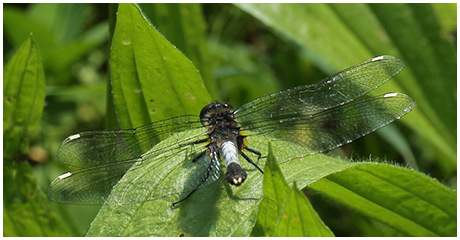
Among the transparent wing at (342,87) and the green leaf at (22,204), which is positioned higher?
the transparent wing at (342,87)

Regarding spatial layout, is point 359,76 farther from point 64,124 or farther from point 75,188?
point 64,124

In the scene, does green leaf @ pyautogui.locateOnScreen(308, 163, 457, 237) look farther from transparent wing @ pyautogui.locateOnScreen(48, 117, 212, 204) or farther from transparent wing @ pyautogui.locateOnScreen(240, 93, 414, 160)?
transparent wing @ pyautogui.locateOnScreen(48, 117, 212, 204)

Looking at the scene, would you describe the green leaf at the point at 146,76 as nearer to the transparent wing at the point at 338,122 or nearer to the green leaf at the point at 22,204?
the transparent wing at the point at 338,122

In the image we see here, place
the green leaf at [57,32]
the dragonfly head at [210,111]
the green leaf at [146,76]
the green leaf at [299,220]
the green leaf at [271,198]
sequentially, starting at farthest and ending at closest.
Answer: the green leaf at [57,32] < the dragonfly head at [210,111] < the green leaf at [146,76] < the green leaf at [271,198] < the green leaf at [299,220]

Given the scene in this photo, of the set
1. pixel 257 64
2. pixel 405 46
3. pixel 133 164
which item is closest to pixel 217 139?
pixel 133 164

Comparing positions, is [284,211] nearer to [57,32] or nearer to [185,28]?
[185,28]

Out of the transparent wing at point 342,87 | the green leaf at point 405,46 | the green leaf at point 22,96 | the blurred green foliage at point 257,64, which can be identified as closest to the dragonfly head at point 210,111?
the transparent wing at point 342,87

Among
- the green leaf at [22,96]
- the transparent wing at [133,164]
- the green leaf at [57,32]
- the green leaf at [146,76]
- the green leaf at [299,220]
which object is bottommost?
the green leaf at [299,220]
